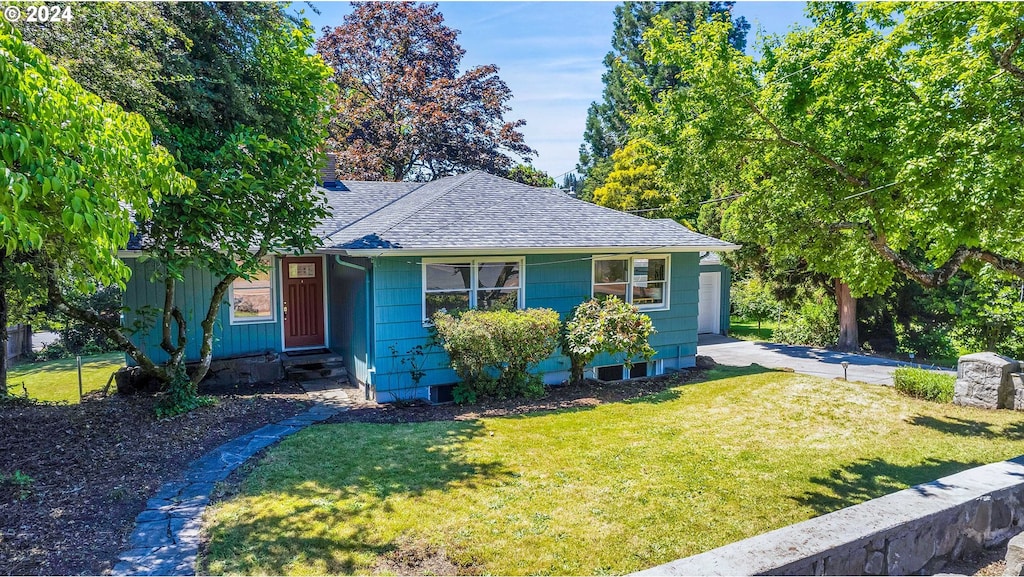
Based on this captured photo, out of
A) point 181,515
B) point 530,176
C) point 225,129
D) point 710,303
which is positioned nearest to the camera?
point 181,515

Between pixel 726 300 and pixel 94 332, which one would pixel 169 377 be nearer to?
pixel 94 332

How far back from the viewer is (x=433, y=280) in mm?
9859

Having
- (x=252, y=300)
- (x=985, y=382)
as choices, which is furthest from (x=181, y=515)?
(x=985, y=382)

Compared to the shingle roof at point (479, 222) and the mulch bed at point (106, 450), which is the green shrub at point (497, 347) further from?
the shingle roof at point (479, 222)

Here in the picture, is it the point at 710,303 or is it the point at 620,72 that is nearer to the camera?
the point at 710,303

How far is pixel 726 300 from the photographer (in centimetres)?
1834

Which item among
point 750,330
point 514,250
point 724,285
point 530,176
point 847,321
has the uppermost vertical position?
point 530,176

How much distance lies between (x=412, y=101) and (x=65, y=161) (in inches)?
851

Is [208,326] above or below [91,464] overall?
above

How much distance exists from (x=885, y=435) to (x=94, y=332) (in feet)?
63.0

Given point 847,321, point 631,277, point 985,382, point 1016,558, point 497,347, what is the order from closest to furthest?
point 1016,558 < point 497,347 < point 985,382 < point 631,277 < point 847,321

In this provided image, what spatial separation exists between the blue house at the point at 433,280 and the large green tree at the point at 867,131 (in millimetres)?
2596

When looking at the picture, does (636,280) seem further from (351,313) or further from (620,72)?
(620,72)

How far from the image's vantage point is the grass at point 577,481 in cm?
439
